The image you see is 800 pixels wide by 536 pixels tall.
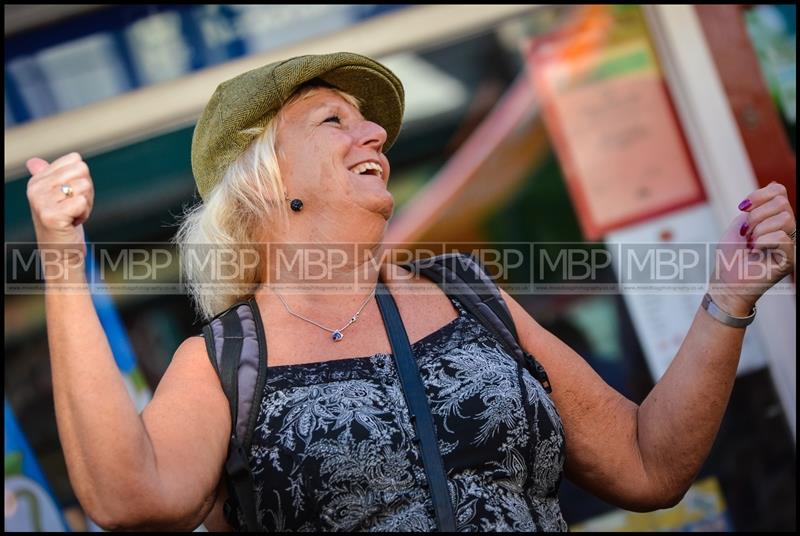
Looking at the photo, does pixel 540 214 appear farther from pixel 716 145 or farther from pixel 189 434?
pixel 189 434

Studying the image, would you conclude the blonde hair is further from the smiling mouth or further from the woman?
the smiling mouth

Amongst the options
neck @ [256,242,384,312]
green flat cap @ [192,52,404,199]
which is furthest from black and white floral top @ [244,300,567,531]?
green flat cap @ [192,52,404,199]

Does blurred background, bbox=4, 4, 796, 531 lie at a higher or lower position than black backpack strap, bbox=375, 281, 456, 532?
higher

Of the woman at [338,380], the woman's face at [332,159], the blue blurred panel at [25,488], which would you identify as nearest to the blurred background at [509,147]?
the blue blurred panel at [25,488]

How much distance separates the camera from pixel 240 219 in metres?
2.32

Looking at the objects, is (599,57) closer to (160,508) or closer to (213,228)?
(213,228)

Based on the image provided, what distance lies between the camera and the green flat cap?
2250 mm

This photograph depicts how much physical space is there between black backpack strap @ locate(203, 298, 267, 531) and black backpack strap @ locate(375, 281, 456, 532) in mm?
285

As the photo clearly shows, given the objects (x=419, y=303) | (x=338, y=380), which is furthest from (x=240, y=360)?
(x=419, y=303)

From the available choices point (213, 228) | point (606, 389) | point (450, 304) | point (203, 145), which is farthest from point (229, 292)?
point (606, 389)

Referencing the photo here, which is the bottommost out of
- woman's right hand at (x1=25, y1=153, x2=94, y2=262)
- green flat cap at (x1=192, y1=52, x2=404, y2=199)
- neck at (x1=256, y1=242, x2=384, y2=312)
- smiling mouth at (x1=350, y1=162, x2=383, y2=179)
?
neck at (x1=256, y1=242, x2=384, y2=312)

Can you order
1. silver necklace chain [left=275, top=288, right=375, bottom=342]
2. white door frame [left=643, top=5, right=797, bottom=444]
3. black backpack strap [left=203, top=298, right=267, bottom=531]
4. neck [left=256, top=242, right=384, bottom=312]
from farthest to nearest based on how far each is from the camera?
white door frame [left=643, top=5, right=797, bottom=444]
neck [left=256, top=242, right=384, bottom=312]
silver necklace chain [left=275, top=288, right=375, bottom=342]
black backpack strap [left=203, top=298, right=267, bottom=531]

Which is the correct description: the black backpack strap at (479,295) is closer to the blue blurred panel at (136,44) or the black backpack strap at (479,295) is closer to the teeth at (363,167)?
the teeth at (363,167)

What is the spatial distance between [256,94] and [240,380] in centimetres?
71
